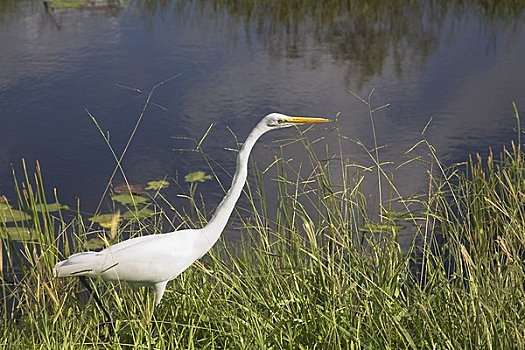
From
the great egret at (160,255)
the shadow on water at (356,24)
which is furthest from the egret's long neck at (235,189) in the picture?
the shadow on water at (356,24)

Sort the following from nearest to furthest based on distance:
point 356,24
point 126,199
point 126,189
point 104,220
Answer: point 104,220
point 126,199
point 126,189
point 356,24

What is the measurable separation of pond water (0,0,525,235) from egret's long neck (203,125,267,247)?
1282 millimetres

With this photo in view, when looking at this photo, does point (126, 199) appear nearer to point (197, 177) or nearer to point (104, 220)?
point (104, 220)

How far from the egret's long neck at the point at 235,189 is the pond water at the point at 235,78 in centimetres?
128

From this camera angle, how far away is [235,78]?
498 centimetres

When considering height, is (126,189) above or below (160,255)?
below

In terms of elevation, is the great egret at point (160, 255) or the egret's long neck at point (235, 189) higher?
the egret's long neck at point (235, 189)

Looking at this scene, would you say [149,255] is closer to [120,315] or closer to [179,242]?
[179,242]

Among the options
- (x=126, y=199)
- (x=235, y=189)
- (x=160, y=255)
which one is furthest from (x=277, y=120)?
(x=126, y=199)

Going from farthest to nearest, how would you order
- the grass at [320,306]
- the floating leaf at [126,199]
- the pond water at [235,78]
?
1. the pond water at [235,78]
2. the floating leaf at [126,199]
3. the grass at [320,306]

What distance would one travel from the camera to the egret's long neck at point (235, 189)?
1.83 meters

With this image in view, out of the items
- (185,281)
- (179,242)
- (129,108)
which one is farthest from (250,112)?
(179,242)

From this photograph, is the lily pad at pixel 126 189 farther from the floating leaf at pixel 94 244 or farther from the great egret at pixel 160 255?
the great egret at pixel 160 255

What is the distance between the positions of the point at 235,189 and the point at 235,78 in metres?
3.19
